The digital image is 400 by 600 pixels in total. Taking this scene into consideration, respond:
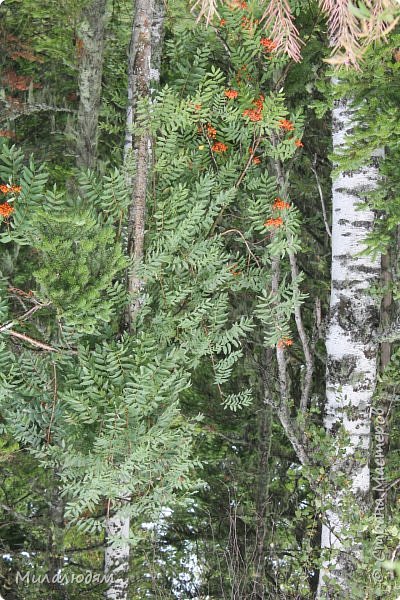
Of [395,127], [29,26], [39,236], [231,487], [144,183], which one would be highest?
[29,26]

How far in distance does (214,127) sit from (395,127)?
3.02 feet

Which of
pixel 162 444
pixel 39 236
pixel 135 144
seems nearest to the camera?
pixel 39 236

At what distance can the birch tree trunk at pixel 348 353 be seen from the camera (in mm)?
3441

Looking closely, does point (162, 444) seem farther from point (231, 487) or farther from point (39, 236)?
point (231, 487)

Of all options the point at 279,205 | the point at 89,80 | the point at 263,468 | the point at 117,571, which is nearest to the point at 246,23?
the point at 279,205

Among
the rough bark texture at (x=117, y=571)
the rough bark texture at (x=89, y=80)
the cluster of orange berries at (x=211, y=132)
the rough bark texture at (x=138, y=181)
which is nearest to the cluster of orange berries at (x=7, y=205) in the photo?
the rough bark texture at (x=138, y=181)

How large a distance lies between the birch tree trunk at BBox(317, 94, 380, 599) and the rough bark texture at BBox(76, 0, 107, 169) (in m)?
1.59

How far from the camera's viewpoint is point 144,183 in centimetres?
259

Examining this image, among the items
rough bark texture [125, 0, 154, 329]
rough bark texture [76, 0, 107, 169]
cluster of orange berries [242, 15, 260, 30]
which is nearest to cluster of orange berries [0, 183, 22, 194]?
rough bark texture [125, 0, 154, 329]

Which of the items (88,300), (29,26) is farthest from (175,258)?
(29,26)

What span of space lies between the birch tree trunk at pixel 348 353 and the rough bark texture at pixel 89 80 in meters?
1.59

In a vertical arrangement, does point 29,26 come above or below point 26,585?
above

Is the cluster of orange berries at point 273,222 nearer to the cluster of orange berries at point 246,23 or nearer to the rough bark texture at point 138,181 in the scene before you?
the rough bark texture at point 138,181

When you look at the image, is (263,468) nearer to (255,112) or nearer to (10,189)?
(255,112)
